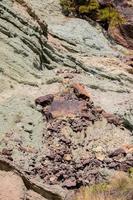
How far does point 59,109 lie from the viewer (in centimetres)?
1415

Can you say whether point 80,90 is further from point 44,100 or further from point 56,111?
point 56,111

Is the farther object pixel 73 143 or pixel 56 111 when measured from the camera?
pixel 56 111

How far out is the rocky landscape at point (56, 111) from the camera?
37.2ft

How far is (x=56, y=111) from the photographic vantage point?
46.1 ft

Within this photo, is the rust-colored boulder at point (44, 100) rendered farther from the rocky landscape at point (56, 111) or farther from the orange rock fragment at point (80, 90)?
the orange rock fragment at point (80, 90)

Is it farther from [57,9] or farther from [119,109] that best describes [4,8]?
[57,9]

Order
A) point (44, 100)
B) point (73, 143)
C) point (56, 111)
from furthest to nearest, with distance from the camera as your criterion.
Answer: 1. point (44, 100)
2. point (56, 111)
3. point (73, 143)

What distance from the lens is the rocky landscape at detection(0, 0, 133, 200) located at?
37.2 ft

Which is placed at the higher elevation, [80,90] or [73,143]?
[80,90]

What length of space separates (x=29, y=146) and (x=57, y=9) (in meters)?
14.9

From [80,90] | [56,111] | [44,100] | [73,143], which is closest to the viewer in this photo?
[73,143]

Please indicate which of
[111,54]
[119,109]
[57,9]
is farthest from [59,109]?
[57,9]

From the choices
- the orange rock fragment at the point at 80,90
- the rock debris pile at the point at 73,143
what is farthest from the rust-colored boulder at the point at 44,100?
the orange rock fragment at the point at 80,90

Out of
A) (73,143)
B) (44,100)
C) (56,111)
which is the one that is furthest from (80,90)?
(73,143)
